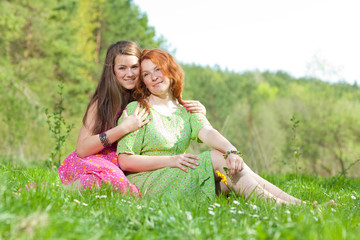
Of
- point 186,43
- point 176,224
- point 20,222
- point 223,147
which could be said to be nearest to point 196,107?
point 223,147

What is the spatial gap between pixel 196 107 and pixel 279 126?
33.2 metres

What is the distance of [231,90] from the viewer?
48.2 metres

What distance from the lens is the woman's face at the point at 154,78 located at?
372cm

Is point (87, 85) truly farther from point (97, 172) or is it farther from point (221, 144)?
point (221, 144)

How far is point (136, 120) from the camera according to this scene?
3492 millimetres

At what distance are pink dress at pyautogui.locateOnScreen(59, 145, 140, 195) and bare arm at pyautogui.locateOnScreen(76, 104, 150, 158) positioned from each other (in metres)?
0.09

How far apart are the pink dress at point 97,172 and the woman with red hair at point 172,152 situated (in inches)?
5.4

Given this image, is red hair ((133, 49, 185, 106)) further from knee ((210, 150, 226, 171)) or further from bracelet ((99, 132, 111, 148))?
knee ((210, 150, 226, 171))

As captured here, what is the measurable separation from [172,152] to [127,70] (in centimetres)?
104

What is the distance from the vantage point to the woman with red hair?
3.18 meters

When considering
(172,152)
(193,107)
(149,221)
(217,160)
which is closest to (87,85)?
(193,107)

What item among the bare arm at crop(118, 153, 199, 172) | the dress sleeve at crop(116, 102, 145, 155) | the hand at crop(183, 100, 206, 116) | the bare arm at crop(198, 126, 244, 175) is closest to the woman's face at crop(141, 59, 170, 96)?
the hand at crop(183, 100, 206, 116)

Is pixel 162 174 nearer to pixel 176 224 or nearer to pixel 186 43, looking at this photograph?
pixel 176 224

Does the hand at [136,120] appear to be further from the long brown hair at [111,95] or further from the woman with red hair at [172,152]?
the long brown hair at [111,95]
